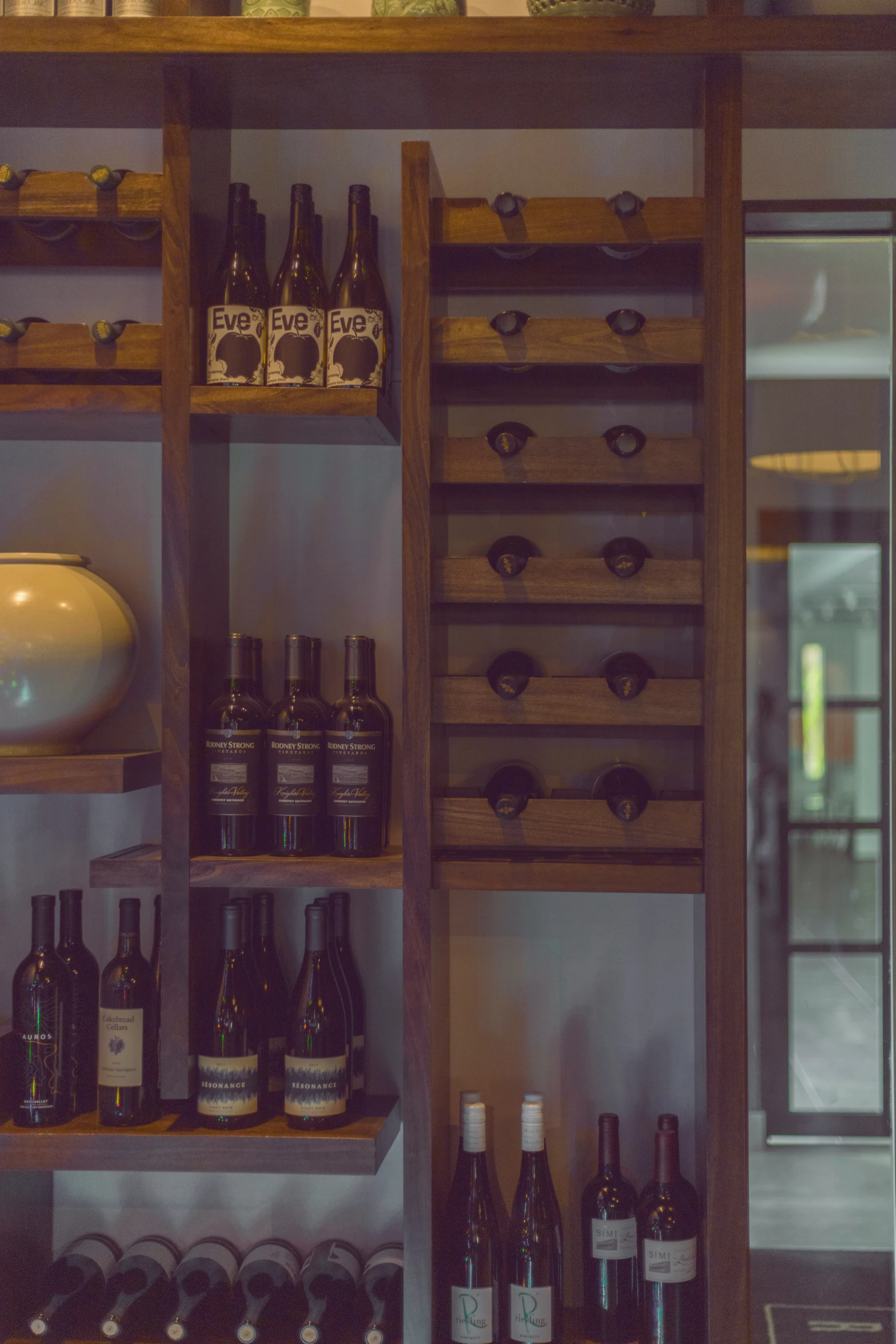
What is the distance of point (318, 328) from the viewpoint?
5.70 feet

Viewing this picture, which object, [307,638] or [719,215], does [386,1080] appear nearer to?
[307,638]

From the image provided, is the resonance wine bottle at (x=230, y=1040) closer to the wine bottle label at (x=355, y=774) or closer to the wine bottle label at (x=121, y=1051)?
the wine bottle label at (x=121, y=1051)

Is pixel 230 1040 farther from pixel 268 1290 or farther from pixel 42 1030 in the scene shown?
pixel 268 1290

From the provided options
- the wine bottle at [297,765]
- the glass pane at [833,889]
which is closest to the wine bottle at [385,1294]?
the wine bottle at [297,765]

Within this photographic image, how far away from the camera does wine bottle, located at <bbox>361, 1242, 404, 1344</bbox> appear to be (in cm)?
169

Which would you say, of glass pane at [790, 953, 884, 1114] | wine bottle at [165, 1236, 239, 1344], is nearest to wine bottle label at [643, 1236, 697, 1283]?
wine bottle at [165, 1236, 239, 1344]

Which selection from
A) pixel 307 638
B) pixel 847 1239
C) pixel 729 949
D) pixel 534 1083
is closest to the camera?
pixel 729 949

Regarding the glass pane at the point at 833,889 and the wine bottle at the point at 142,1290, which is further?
the glass pane at the point at 833,889

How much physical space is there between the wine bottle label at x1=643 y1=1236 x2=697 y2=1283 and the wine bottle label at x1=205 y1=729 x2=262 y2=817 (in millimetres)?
917

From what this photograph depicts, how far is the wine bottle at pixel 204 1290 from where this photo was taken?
175cm

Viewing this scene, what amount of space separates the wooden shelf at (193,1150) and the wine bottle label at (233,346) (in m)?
1.15

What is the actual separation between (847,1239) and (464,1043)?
7.09 feet

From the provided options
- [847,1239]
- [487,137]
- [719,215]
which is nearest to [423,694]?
[719,215]

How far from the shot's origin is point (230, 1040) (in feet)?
5.88
